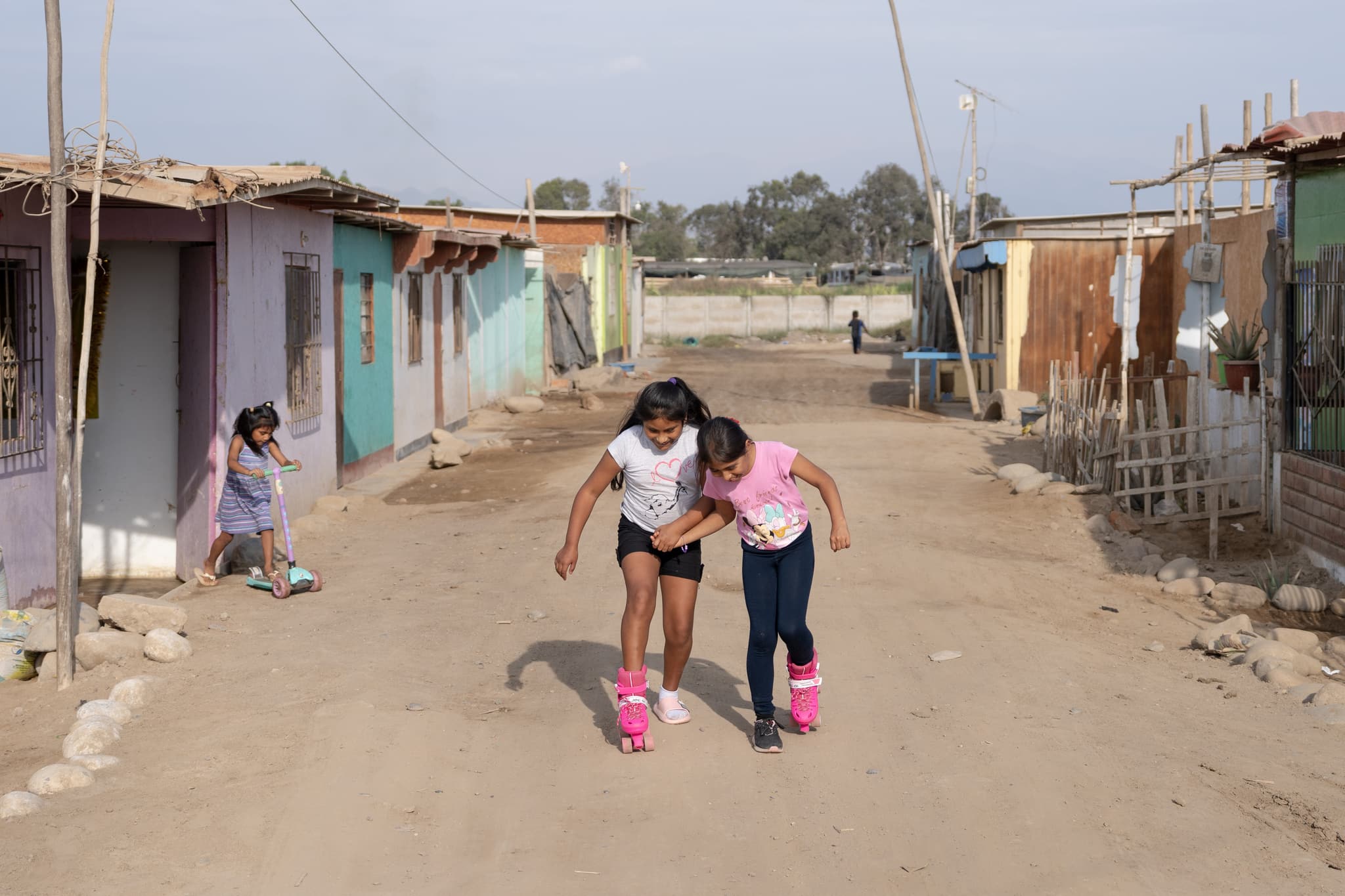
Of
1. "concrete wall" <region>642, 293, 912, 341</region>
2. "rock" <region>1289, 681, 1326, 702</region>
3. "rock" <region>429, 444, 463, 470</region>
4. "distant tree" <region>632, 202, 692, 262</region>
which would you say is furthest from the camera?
"distant tree" <region>632, 202, 692, 262</region>

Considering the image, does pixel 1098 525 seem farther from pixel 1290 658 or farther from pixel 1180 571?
pixel 1290 658

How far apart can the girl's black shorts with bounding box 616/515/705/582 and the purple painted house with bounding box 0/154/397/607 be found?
3.79 metres

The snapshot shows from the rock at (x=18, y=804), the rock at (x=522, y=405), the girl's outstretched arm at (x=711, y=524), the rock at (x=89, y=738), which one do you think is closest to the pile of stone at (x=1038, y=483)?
the girl's outstretched arm at (x=711, y=524)

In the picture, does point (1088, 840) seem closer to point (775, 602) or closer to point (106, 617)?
point (775, 602)

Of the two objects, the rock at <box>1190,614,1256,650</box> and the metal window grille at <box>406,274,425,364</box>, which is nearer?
the rock at <box>1190,614,1256,650</box>

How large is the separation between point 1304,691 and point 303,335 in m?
8.48

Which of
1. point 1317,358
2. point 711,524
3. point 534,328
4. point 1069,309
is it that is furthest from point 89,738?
point 534,328

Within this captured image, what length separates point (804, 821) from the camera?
444 cm

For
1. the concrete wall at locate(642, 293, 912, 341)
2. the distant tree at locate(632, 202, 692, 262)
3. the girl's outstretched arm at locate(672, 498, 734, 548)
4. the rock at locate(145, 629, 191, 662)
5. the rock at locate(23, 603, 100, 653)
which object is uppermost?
the distant tree at locate(632, 202, 692, 262)

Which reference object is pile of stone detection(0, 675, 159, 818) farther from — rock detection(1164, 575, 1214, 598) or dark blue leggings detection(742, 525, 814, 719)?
rock detection(1164, 575, 1214, 598)

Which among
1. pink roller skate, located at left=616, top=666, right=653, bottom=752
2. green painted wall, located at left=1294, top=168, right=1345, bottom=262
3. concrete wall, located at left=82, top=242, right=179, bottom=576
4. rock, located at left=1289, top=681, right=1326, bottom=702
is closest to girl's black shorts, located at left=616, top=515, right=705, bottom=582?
pink roller skate, located at left=616, top=666, right=653, bottom=752

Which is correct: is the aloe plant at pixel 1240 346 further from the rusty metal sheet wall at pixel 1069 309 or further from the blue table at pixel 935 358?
the rusty metal sheet wall at pixel 1069 309

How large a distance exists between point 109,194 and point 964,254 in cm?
1708

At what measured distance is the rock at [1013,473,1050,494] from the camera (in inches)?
458
